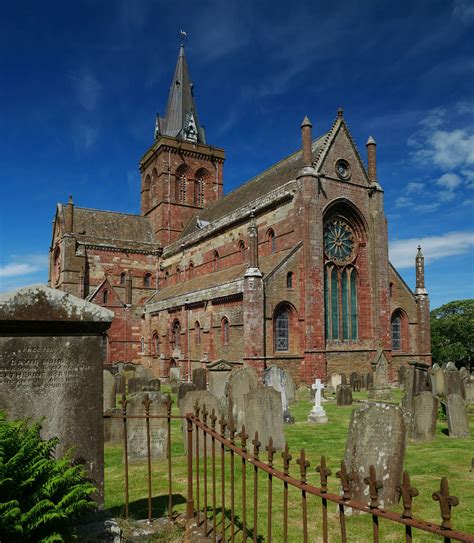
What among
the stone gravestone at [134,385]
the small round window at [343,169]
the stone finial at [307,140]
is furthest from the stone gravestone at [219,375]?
the small round window at [343,169]

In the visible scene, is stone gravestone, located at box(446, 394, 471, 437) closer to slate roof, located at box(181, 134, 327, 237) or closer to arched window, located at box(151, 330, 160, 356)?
slate roof, located at box(181, 134, 327, 237)

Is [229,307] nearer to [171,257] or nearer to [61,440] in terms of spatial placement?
[171,257]

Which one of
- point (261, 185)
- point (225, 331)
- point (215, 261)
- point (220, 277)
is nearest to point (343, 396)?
point (225, 331)

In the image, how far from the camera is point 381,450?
6121 mm

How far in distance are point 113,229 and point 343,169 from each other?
23.2 metres

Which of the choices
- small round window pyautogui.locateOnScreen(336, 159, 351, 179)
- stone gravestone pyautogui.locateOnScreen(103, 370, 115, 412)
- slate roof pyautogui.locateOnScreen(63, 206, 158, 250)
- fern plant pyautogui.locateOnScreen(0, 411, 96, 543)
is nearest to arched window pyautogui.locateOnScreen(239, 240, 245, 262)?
small round window pyautogui.locateOnScreen(336, 159, 351, 179)

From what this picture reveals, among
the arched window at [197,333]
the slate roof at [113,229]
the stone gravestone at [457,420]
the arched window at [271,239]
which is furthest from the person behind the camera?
the slate roof at [113,229]

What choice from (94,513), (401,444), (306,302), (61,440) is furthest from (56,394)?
(306,302)

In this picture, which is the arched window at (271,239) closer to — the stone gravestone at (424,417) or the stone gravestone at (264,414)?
the stone gravestone at (424,417)

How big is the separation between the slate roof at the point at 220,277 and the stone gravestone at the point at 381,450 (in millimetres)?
17764

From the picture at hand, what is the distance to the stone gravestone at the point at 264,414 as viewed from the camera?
965 centimetres

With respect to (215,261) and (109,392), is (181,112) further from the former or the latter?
(109,392)

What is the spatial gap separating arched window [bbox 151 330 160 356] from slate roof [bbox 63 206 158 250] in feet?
31.1

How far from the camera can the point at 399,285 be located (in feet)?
96.7
